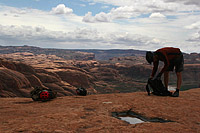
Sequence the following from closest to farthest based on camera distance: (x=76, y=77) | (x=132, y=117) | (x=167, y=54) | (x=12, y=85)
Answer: (x=132, y=117) < (x=167, y=54) < (x=12, y=85) < (x=76, y=77)

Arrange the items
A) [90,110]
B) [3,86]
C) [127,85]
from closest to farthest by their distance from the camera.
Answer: [90,110]
[3,86]
[127,85]

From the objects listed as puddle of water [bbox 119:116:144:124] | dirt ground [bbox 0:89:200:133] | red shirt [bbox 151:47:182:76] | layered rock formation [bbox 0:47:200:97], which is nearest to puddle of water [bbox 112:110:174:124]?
puddle of water [bbox 119:116:144:124]

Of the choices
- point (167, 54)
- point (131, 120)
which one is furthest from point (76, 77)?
point (131, 120)

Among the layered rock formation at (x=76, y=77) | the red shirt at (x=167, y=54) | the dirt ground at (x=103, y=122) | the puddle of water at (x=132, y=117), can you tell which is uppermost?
the red shirt at (x=167, y=54)

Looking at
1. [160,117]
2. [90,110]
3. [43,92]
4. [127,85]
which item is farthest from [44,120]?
[127,85]

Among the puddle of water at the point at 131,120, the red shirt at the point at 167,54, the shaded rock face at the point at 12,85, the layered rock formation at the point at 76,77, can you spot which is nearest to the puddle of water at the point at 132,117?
the puddle of water at the point at 131,120

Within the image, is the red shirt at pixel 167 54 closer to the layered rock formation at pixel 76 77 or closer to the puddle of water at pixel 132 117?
the puddle of water at pixel 132 117

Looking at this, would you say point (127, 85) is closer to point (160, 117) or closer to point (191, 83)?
point (191, 83)

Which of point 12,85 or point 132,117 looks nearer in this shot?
point 132,117

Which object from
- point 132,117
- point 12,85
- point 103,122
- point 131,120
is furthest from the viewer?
point 12,85

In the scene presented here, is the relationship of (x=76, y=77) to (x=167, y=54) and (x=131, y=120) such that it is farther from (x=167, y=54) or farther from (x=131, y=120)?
(x=131, y=120)

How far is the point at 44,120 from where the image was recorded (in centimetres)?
623

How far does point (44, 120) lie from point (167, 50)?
7.63 m

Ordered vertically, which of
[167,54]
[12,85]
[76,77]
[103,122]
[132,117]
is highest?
[167,54]
